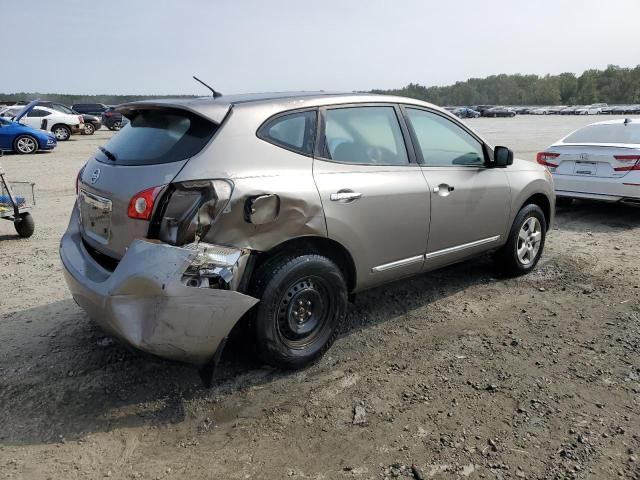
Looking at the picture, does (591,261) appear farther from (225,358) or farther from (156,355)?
(156,355)

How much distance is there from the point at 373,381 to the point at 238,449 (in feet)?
3.28

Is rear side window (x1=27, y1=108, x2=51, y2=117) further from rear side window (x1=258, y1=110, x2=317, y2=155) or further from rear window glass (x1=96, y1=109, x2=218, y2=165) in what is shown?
rear side window (x1=258, y1=110, x2=317, y2=155)

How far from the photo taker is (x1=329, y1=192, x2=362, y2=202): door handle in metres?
3.30

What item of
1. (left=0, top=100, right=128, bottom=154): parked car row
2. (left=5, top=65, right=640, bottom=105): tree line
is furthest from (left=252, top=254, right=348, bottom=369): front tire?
(left=5, top=65, right=640, bottom=105): tree line

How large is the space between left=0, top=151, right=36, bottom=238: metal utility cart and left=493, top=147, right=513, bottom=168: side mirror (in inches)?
218

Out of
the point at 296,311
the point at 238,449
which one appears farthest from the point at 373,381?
the point at 238,449

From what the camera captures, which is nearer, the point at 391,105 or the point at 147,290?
the point at 147,290

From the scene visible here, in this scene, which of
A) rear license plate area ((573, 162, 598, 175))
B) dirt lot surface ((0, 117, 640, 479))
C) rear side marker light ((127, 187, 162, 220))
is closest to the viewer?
dirt lot surface ((0, 117, 640, 479))

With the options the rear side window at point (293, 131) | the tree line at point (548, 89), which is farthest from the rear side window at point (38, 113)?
the tree line at point (548, 89)

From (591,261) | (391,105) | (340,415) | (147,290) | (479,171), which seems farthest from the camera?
(591,261)

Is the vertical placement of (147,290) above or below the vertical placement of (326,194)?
below

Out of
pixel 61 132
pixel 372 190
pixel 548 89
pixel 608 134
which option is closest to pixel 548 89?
pixel 548 89

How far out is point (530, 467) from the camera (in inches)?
98.4

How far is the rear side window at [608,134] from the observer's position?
7631mm
